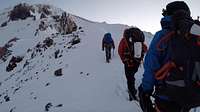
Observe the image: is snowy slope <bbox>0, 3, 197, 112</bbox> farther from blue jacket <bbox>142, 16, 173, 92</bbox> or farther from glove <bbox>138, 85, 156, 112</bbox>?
blue jacket <bbox>142, 16, 173, 92</bbox>

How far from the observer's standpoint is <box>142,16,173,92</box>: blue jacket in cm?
370

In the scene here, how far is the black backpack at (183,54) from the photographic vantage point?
3508mm

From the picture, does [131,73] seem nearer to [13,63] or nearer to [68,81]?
[68,81]

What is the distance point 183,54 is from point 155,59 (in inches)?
13.7

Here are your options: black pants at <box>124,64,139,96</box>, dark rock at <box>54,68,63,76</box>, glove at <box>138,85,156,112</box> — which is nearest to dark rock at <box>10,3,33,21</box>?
dark rock at <box>54,68,63,76</box>

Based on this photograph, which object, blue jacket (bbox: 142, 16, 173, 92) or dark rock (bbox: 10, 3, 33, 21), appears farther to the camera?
dark rock (bbox: 10, 3, 33, 21)

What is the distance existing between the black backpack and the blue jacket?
0.32 ft

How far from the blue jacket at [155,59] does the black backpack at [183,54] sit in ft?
0.32

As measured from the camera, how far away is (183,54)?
353 centimetres

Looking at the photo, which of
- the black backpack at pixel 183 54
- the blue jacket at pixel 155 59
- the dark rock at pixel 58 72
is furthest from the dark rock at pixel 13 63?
the black backpack at pixel 183 54

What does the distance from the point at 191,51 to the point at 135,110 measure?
6682 millimetres

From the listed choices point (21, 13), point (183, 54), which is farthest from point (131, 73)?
point (21, 13)

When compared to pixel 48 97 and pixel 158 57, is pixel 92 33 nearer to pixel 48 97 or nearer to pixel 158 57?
pixel 48 97

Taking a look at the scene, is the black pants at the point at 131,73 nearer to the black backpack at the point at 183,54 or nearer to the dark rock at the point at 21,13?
the black backpack at the point at 183,54
